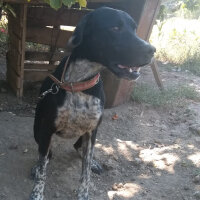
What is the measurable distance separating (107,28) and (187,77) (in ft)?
16.4

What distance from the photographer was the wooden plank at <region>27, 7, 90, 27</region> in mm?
5273

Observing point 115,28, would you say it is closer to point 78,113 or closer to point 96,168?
point 78,113

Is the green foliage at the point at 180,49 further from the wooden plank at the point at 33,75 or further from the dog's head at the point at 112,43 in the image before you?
the dog's head at the point at 112,43

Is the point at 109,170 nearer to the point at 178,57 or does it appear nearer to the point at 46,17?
the point at 46,17

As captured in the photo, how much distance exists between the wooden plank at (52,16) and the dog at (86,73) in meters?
2.36

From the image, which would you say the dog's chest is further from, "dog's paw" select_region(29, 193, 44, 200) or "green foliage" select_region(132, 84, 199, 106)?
"green foliage" select_region(132, 84, 199, 106)

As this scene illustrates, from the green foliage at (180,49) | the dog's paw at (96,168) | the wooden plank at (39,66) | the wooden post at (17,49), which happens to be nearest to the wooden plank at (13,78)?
the wooden post at (17,49)

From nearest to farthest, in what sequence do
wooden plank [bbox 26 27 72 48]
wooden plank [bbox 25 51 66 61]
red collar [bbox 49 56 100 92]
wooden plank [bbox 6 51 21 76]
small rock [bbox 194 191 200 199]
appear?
red collar [bbox 49 56 100 92] → small rock [bbox 194 191 200 199] → wooden plank [bbox 6 51 21 76] → wooden plank [bbox 26 27 72 48] → wooden plank [bbox 25 51 66 61]

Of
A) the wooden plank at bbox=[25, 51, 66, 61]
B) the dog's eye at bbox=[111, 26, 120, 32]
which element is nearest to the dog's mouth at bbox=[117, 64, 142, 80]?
the dog's eye at bbox=[111, 26, 120, 32]

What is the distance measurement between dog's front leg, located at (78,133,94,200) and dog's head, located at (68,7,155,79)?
777mm

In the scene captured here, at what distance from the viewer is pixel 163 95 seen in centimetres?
601

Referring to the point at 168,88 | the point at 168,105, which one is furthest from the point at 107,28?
the point at 168,88

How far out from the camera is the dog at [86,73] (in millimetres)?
2807

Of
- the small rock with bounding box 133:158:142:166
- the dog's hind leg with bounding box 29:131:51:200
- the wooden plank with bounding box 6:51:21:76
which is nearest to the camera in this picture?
the dog's hind leg with bounding box 29:131:51:200
